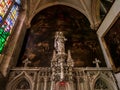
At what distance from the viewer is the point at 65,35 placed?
8.42m

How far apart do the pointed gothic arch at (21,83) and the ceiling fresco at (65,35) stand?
1.09 meters

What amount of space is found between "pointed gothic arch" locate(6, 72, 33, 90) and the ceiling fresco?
3.56 ft

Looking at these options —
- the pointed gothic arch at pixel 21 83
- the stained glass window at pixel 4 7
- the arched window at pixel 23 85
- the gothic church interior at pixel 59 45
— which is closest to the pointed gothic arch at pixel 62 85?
the gothic church interior at pixel 59 45

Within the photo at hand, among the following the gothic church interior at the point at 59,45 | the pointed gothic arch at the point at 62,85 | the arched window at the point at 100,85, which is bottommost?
the pointed gothic arch at the point at 62,85

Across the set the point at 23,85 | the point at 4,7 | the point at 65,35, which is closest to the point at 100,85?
the point at 23,85

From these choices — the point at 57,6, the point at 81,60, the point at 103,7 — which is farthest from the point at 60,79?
the point at 57,6

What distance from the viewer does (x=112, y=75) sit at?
6074 mm

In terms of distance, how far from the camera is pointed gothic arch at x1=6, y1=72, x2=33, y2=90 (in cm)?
560

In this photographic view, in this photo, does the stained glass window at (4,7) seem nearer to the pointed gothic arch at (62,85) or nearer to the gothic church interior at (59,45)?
the gothic church interior at (59,45)

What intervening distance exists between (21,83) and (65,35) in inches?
170

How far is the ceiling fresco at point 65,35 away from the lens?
7.21 meters

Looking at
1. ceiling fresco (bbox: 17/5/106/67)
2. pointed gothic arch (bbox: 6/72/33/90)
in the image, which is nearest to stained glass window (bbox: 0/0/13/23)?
ceiling fresco (bbox: 17/5/106/67)

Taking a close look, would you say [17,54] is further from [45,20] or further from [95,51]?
[95,51]

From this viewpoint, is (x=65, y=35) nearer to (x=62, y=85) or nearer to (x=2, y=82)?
(x=62, y=85)
